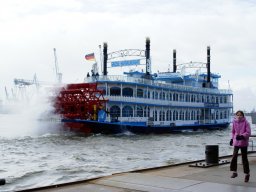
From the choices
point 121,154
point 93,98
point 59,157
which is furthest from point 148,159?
point 93,98

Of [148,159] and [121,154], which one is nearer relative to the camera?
[148,159]

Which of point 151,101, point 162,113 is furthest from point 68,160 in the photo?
point 162,113

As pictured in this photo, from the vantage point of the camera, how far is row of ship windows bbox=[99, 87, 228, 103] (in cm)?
3984

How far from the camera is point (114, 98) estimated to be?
1496 inches

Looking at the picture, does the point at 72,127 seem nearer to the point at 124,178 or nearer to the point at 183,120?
the point at 183,120

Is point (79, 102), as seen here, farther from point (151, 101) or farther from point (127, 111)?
point (151, 101)

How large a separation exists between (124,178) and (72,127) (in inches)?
1095

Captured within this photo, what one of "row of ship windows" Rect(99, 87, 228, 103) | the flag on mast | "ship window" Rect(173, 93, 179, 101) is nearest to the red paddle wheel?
"row of ship windows" Rect(99, 87, 228, 103)

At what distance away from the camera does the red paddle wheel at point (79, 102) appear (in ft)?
121

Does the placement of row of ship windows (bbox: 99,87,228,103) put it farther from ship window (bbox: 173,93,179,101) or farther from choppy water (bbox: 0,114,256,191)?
choppy water (bbox: 0,114,256,191)

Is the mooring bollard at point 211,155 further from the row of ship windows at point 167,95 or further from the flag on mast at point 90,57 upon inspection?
the flag on mast at point 90,57

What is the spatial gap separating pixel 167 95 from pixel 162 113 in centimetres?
212

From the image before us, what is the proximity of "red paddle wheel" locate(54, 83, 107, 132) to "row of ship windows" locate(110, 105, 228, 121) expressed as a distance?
2072 mm

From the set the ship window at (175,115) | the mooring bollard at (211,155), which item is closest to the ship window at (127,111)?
the ship window at (175,115)
